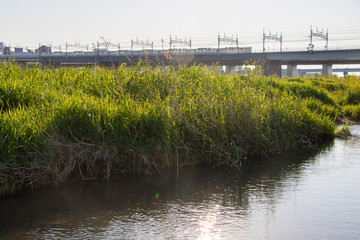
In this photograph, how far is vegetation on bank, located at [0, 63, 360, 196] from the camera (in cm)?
729

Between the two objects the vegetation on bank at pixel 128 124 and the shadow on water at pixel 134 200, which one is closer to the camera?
the shadow on water at pixel 134 200

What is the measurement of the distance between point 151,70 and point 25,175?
17.5 ft

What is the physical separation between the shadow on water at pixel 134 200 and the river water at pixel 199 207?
2cm

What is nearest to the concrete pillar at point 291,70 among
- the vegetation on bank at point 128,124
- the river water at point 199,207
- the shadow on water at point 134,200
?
the vegetation on bank at point 128,124

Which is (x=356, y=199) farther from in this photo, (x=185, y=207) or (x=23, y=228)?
(x=23, y=228)

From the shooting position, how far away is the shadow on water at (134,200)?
593 centimetres

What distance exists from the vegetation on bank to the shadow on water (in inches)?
13.7

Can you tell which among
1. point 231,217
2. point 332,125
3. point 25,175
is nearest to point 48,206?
point 25,175

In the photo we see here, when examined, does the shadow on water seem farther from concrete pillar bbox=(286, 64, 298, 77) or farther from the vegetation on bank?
concrete pillar bbox=(286, 64, 298, 77)

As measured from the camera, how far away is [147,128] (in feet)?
28.1

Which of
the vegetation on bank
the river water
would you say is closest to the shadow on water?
the river water

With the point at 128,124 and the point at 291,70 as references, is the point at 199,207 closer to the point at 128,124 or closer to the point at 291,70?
the point at 128,124

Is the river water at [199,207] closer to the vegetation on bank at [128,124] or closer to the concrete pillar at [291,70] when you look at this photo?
the vegetation on bank at [128,124]

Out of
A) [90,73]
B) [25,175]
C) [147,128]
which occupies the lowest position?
[25,175]
